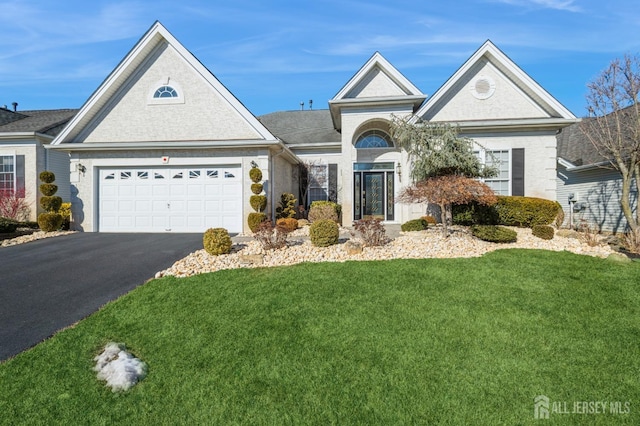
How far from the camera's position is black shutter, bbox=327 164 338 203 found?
17578mm

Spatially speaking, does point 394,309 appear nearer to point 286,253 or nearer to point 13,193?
point 286,253

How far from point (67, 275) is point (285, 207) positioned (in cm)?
872

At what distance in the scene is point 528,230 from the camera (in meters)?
11.2

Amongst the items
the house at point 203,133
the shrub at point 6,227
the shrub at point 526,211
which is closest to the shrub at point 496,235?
the shrub at point 526,211

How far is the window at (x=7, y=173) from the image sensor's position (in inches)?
606

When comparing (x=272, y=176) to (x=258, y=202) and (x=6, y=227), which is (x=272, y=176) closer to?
(x=258, y=202)

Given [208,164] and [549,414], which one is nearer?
[549,414]

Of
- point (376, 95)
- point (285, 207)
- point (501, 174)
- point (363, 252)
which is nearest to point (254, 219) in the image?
point (285, 207)

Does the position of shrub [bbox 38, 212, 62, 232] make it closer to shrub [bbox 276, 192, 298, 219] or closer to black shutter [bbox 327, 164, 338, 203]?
shrub [bbox 276, 192, 298, 219]

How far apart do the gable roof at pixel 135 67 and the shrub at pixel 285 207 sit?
3.19 meters

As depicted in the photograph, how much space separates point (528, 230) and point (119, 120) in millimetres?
15431

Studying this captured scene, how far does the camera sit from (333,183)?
1769cm

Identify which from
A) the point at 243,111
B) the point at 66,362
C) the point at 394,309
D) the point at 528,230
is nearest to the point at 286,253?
the point at 394,309

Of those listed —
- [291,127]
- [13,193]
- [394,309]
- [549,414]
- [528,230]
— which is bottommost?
[549,414]
